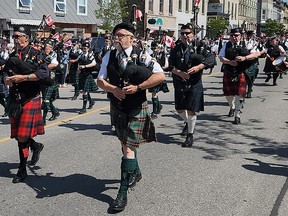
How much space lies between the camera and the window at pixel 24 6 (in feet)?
82.5

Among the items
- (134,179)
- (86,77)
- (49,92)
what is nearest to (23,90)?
(134,179)

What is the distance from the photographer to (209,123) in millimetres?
8797

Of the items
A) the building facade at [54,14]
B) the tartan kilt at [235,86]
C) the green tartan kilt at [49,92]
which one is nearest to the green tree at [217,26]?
the building facade at [54,14]

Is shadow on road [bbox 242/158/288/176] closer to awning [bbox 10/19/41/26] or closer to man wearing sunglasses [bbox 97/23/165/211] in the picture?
man wearing sunglasses [bbox 97/23/165/211]

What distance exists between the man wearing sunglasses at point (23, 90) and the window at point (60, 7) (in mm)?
23483

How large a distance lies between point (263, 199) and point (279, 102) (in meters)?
7.79

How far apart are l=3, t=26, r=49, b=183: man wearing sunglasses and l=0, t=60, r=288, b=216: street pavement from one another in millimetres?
524

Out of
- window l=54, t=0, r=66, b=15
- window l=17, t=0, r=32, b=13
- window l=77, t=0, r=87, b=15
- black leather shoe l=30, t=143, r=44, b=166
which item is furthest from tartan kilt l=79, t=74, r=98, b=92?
window l=77, t=0, r=87, b=15

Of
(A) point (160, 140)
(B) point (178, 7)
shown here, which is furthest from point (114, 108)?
(B) point (178, 7)

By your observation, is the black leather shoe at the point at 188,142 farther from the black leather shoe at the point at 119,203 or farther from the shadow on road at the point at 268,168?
the black leather shoe at the point at 119,203

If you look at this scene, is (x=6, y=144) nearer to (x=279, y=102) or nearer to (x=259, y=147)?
(x=259, y=147)

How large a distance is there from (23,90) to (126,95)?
1579mm

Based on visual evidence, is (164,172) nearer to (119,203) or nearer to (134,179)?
(134,179)

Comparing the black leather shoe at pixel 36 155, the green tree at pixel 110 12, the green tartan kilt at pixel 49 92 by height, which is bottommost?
the black leather shoe at pixel 36 155
